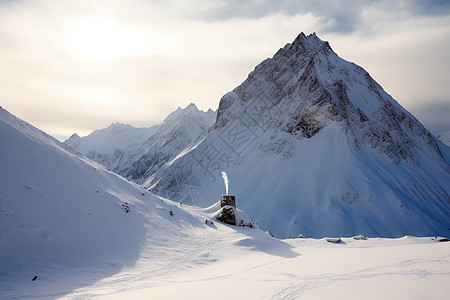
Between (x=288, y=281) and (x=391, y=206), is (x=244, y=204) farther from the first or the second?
(x=288, y=281)

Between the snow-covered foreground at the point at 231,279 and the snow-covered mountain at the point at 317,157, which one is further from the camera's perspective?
the snow-covered mountain at the point at 317,157

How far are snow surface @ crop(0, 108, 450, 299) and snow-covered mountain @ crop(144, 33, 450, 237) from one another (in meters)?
40.2

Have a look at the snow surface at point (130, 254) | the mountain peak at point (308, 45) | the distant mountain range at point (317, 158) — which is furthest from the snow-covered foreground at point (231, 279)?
the mountain peak at point (308, 45)

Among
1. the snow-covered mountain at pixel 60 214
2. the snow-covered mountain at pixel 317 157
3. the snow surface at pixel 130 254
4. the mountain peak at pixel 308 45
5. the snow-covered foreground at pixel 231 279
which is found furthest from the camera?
the mountain peak at pixel 308 45

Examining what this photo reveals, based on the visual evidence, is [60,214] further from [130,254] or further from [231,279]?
[231,279]

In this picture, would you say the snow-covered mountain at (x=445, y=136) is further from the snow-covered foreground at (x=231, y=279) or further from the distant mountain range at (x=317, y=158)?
the snow-covered foreground at (x=231, y=279)

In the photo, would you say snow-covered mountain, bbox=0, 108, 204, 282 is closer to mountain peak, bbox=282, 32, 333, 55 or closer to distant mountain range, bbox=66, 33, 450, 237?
distant mountain range, bbox=66, 33, 450, 237

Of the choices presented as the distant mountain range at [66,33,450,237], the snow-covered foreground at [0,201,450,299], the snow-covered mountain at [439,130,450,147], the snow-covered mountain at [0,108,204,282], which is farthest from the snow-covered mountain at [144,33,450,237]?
the snow-covered mountain at [439,130,450,147]

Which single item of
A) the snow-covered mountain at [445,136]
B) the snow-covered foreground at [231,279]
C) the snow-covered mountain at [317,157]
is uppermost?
the snow-covered mountain at [445,136]

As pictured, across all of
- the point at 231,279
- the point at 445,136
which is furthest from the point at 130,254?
the point at 445,136

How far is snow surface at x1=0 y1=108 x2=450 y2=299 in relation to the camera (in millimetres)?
8133

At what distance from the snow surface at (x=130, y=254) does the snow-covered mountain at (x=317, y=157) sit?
4019 cm

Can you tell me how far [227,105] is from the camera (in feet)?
334

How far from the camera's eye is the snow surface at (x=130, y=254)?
8.13 metres
